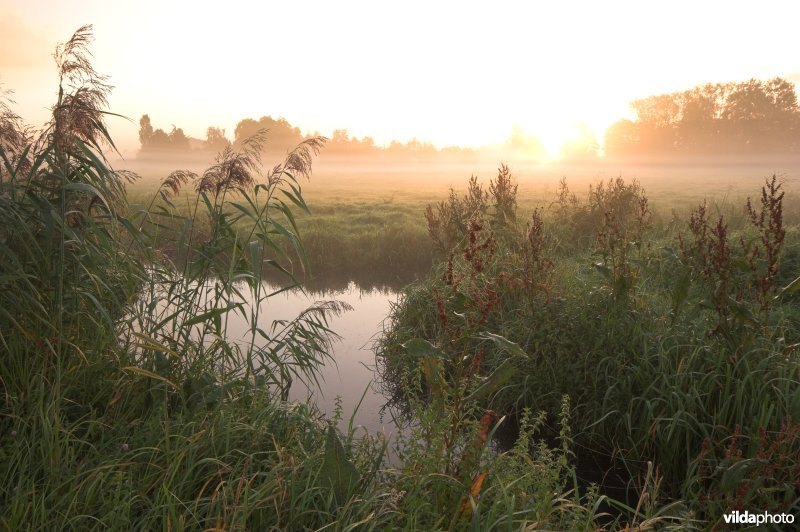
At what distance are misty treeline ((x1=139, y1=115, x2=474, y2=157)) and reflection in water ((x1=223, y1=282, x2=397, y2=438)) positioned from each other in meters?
64.5

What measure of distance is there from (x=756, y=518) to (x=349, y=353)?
17.0ft

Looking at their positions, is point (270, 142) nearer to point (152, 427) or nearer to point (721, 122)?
point (721, 122)

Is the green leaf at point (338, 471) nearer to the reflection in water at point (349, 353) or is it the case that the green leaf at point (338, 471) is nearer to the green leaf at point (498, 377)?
the reflection in water at point (349, 353)

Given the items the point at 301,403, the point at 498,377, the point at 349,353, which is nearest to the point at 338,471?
the point at 498,377

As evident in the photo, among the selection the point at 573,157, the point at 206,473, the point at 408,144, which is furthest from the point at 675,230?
the point at 408,144

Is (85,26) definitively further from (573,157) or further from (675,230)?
(573,157)

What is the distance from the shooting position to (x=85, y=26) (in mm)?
3209

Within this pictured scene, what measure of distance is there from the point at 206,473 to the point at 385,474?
3.85 feet

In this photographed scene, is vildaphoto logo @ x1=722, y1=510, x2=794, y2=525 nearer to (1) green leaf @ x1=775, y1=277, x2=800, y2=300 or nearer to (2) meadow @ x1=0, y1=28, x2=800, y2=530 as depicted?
(2) meadow @ x1=0, y1=28, x2=800, y2=530

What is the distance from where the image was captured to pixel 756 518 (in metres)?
2.99

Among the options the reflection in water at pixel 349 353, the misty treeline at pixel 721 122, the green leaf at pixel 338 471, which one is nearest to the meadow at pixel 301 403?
the green leaf at pixel 338 471

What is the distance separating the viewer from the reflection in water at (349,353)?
5520mm

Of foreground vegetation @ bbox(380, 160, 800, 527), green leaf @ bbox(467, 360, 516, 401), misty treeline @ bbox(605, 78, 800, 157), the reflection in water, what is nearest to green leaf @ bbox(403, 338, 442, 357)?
foreground vegetation @ bbox(380, 160, 800, 527)

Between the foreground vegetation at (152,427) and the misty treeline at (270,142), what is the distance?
7057 centimetres
